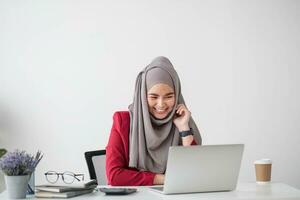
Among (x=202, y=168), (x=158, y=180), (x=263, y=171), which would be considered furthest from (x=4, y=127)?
(x=202, y=168)

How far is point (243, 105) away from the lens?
15.1 feet

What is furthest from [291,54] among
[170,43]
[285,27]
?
[170,43]

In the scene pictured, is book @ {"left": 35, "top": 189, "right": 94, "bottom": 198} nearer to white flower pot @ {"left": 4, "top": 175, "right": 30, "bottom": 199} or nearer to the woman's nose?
white flower pot @ {"left": 4, "top": 175, "right": 30, "bottom": 199}

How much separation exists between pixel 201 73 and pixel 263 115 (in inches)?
25.7

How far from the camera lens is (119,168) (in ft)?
9.13

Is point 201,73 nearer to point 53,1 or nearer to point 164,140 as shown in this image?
point 53,1

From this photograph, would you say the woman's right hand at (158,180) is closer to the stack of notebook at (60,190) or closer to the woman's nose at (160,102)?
the woman's nose at (160,102)

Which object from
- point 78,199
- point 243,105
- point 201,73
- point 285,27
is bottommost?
point 78,199

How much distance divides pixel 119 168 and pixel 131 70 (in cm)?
182

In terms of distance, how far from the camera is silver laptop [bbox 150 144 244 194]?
211cm

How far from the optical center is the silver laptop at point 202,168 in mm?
2111

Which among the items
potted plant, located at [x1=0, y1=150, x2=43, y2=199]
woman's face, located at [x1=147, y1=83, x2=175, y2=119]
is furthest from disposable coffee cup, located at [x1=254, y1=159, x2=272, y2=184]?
potted plant, located at [x1=0, y1=150, x2=43, y2=199]

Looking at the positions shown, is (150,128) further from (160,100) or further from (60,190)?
(60,190)

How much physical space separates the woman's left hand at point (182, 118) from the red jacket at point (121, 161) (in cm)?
27
